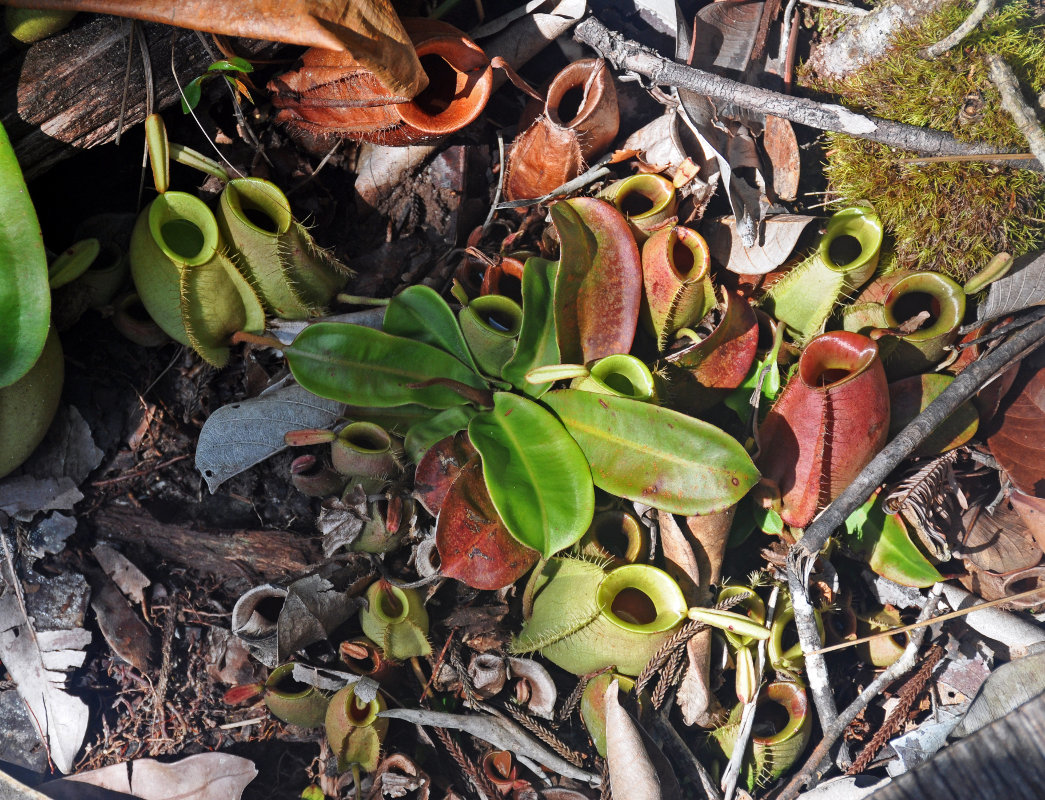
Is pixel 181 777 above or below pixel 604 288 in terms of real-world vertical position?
below

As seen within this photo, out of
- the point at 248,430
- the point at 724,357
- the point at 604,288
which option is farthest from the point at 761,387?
the point at 248,430

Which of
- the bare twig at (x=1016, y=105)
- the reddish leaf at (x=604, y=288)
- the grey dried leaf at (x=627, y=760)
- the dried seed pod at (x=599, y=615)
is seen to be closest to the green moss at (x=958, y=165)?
the bare twig at (x=1016, y=105)

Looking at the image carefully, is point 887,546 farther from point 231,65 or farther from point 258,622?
point 231,65

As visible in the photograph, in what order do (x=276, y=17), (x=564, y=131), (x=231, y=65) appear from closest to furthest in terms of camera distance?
1. (x=276, y=17)
2. (x=231, y=65)
3. (x=564, y=131)

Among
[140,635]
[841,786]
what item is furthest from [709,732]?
[140,635]

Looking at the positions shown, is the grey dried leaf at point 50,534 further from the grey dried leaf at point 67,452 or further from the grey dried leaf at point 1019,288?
the grey dried leaf at point 1019,288

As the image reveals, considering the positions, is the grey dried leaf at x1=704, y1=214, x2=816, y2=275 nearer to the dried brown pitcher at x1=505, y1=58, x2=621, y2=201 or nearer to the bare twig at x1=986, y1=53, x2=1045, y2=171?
the dried brown pitcher at x1=505, y1=58, x2=621, y2=201
